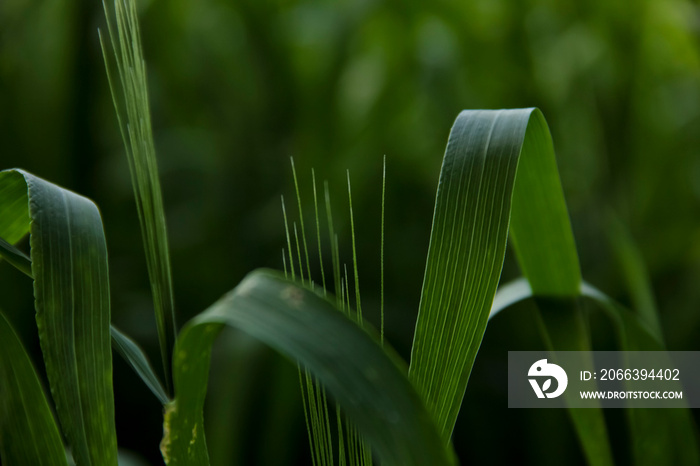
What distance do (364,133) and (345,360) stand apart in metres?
0.59

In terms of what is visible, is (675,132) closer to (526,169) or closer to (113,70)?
(526,169)

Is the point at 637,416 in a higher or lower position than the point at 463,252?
lower

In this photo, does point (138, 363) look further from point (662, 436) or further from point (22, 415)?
point (662, 436)

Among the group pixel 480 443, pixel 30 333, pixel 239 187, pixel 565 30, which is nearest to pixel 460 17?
pixel 565 30

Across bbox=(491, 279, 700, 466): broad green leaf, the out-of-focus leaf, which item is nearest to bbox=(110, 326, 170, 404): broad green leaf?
bbox=(491, 279, 700, 466): broad green leaf

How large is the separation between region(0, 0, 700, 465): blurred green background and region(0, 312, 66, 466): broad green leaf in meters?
0.48

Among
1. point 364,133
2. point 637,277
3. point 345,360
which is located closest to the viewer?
point 345,360

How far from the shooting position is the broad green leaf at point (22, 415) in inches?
8.2

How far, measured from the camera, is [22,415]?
8.5 inches

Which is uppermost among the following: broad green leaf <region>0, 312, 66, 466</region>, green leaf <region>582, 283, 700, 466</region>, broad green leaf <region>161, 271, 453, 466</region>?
broad green leaf <region>161, 271, 453, 466</region>

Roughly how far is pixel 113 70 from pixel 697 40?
0.73 meters

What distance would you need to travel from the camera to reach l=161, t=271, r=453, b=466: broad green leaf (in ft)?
0.51

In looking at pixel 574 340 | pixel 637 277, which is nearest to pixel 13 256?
pixel 574 340

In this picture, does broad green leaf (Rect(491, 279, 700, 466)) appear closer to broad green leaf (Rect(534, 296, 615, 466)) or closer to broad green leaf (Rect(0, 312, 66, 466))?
broad green leaf (Rect(534, 296, 615, 466))
